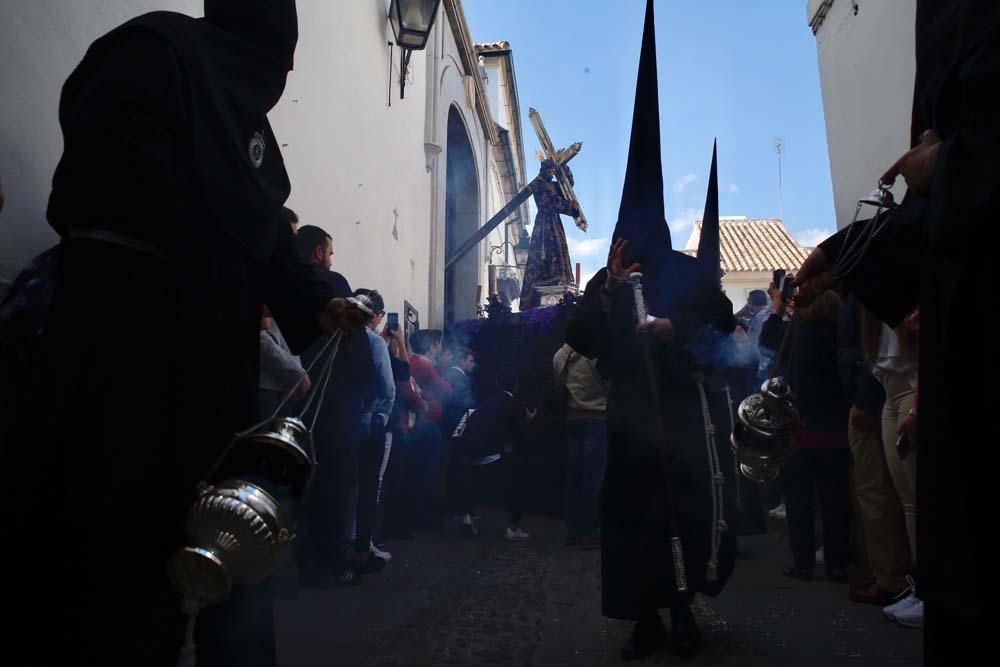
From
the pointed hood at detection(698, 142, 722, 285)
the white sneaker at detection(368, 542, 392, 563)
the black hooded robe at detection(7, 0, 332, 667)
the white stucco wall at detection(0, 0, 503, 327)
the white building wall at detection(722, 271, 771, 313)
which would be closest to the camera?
the black hooded robe at detection(7, 0, 332, 667)

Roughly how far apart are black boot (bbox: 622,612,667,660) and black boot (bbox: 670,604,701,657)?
0.06 m

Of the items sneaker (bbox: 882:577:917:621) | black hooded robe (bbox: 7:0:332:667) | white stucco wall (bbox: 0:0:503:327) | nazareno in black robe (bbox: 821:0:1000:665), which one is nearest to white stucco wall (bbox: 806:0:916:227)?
sneaker (bbox: 882:577:917:621)

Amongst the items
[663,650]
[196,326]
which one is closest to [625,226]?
[663,650]

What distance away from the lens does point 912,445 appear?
2.87 metres

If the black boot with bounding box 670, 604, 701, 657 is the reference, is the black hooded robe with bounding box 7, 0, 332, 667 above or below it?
above

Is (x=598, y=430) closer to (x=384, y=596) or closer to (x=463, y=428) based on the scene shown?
(x=463, y=428)

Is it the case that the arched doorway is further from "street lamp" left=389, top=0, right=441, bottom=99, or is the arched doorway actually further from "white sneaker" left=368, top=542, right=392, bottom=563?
"white sneaker" left=368, top=542, right=392, bottom=563

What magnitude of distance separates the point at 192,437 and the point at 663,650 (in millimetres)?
2198

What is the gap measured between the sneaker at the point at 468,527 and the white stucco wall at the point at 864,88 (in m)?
5.22

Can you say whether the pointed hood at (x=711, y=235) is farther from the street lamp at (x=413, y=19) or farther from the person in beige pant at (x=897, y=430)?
the street lamp at (x=413, y=19)

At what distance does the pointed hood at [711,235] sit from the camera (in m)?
3.61

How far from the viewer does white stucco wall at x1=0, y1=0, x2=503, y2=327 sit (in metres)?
2.55

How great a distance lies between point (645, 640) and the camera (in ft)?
9.99

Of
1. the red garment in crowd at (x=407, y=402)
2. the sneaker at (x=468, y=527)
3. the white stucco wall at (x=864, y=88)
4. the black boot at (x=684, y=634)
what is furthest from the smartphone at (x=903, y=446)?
the white stucco wall at (x=864, y=88)
